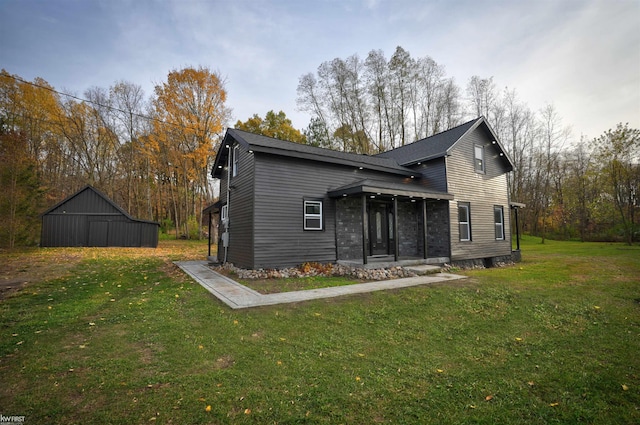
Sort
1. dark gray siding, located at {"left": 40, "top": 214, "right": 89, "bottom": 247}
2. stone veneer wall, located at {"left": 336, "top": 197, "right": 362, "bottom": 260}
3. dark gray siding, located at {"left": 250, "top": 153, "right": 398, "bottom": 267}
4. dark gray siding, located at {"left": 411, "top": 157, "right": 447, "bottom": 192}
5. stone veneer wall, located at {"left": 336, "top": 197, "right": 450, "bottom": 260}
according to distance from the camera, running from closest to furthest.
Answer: dark gray siding, located at {"left": 250, "top": 153, "right": 398, "bottom": 267} < stone veneer wall, located at {"left": 336, "top": 197, "right": 362, "bottom": 260} < stone veneer wall, located at {"left": 336, "top": 197, "right": 450, "bottom": 260} < dark gray siding, located at {"left": 411, "top": 157, "right": 447, "bottom": 192} < dark gray siding, located at {"left": 40, "top": 214, "right": 89, "bottom": 247}

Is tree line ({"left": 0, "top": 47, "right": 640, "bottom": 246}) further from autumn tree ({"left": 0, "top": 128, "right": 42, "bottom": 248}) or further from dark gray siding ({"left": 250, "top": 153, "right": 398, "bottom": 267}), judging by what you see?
dark gray siding ({"left": 250, "top": 153, "right": 398, "bottom": 267})

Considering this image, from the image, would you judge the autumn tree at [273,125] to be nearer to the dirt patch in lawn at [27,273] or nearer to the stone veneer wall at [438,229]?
the stone veneer wall at [438,229]

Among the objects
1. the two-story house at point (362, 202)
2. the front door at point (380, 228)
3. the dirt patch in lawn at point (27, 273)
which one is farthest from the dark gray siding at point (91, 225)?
the front door at point (380, 228)

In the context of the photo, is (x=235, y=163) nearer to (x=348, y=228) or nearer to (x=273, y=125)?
(x=348, y=228)

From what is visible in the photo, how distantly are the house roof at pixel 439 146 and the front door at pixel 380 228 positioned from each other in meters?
3.17

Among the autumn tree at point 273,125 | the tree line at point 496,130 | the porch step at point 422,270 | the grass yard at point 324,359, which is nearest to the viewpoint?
the grass yard at point 324,359

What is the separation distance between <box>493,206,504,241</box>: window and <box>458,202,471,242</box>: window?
2506 mm

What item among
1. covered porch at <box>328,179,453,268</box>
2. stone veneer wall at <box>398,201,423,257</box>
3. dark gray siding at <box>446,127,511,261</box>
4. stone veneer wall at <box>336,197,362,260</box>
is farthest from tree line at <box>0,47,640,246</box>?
stone veneer wall at <box>336,197,362,260</box>

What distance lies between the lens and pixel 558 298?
6684mm

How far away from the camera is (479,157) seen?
14930 millimetres

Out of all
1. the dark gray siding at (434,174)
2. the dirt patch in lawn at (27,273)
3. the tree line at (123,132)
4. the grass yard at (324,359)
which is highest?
the tree line at (123,132)

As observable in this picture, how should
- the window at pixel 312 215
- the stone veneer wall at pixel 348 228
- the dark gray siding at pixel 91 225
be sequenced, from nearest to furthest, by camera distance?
the window at pixel 312 215, the stone veneer wall at pixel 348 228, the dark gray siding at pixel 91 225

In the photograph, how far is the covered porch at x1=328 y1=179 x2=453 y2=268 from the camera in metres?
10.8

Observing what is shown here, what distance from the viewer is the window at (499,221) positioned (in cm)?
Answer: 1542
